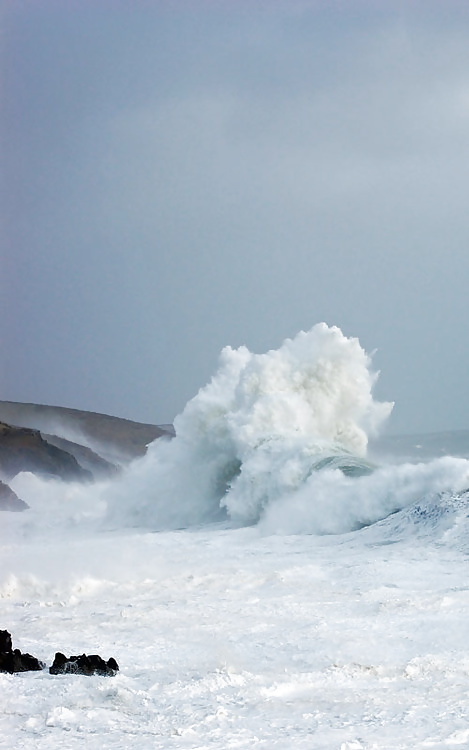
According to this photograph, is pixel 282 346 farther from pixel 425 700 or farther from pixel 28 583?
pixel 425 700

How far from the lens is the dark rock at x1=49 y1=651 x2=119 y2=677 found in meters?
5.42

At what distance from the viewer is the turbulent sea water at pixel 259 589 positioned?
465 centimetres

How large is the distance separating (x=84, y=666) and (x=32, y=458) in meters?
35.4

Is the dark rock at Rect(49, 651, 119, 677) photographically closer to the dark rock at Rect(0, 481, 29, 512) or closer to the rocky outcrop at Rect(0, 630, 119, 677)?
the rocky outcrop at Rect(0, 630, 119, 677)

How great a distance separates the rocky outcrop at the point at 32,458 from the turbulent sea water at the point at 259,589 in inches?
677

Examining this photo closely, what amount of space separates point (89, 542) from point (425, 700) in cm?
1190

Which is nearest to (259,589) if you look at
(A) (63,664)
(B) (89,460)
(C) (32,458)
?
(A) (63,664)

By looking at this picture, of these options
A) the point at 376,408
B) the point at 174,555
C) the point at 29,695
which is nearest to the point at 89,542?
the point at 174,555

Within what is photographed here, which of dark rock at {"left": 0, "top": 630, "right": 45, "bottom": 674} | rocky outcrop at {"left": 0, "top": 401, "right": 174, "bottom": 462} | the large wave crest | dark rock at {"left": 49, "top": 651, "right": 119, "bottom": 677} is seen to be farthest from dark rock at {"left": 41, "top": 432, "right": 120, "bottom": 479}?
dark rock at {"left": 49, "top": 651, "right": 119, "bottom": 677}

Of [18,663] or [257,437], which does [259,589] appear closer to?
[18,663]

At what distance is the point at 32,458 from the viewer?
130ft

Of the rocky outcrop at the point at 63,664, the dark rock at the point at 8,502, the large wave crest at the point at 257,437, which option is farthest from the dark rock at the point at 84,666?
the dark rock at the point at 8,502

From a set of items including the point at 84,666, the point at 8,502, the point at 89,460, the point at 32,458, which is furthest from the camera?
the point at 89,460

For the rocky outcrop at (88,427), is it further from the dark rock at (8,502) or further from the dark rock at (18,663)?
the dark rock at (18,663)
